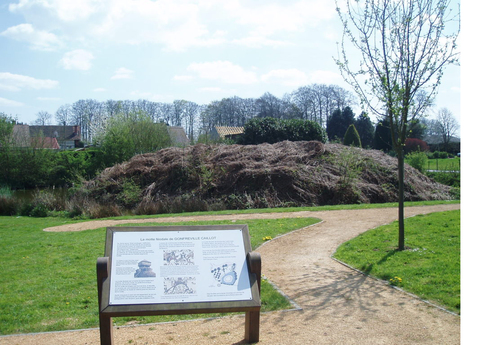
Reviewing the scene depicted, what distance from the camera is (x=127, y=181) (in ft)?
68.4

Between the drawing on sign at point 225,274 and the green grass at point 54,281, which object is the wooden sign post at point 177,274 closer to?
the drawing on sign at point 225,274

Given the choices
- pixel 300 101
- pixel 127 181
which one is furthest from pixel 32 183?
pixel 300 101

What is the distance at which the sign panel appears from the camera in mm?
4344

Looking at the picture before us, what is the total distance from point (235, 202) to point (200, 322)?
13196 millimetres

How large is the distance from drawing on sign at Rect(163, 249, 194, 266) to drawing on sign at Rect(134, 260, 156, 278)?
6.6 inches

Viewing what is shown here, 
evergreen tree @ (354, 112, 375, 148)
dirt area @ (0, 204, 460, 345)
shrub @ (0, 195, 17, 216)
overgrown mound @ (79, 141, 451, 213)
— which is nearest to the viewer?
dirt area @ (0, 204, 460, 345)

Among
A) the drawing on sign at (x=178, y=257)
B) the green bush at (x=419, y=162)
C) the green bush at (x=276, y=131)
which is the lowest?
the drawing on sign at (x=178, y=257)

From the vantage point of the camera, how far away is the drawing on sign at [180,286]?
4.38 meters

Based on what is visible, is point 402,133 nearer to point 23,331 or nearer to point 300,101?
point 23,331

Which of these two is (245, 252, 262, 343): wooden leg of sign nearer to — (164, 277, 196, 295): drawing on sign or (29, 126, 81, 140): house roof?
(164, 277, 196, 295): drawing on sign

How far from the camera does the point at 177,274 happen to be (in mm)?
4496

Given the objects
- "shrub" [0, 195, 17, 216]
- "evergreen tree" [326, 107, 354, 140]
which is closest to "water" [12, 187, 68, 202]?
"shrub" [0, 195, 17, 216]

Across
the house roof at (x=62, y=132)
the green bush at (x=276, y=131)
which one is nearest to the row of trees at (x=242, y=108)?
the house roof at (x=62, y=132)

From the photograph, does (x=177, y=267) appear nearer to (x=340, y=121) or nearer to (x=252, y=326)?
(x=252, y=326)
